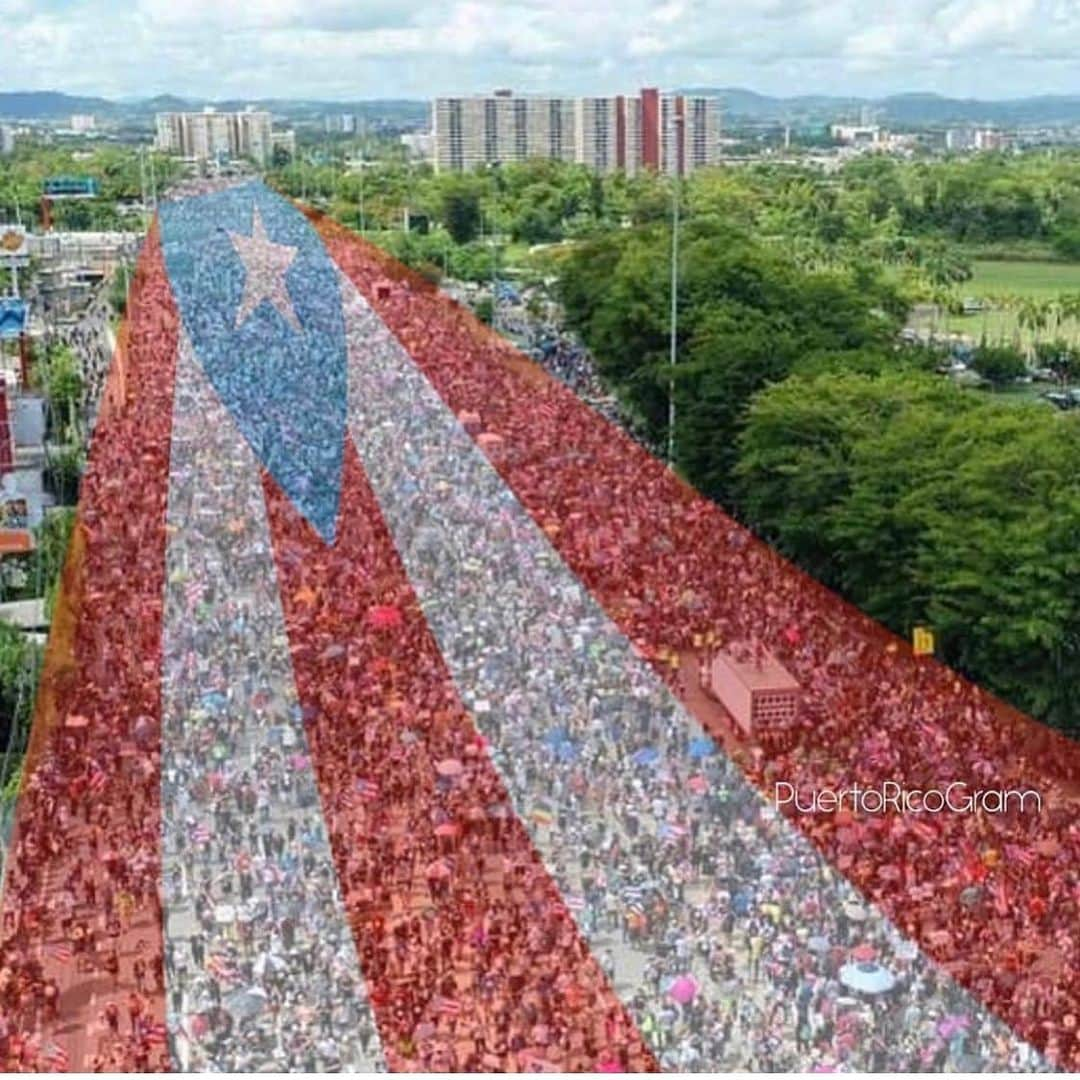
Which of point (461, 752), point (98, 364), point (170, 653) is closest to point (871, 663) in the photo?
point (461, 752)

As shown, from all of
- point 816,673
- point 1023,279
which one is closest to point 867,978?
point 816,673

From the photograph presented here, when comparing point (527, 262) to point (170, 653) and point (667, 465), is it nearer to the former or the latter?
point (667, 465)

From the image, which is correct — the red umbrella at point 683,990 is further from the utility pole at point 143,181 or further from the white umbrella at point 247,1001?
the utility pole at point 143,181

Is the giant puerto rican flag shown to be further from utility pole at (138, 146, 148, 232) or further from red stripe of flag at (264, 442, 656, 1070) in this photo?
utility pole at (138, 146, 148, 232)

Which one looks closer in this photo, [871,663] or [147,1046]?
[147,1046]

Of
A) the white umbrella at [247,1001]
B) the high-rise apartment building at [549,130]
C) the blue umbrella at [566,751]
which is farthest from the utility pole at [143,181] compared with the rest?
the white umbrella at [247,1001]

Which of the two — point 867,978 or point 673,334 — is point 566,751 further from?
point 673,334

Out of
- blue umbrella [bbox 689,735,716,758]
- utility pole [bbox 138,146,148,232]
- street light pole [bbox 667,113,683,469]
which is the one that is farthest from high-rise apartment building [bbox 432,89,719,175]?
blue umbrella [bbox 689,735,716,758]
